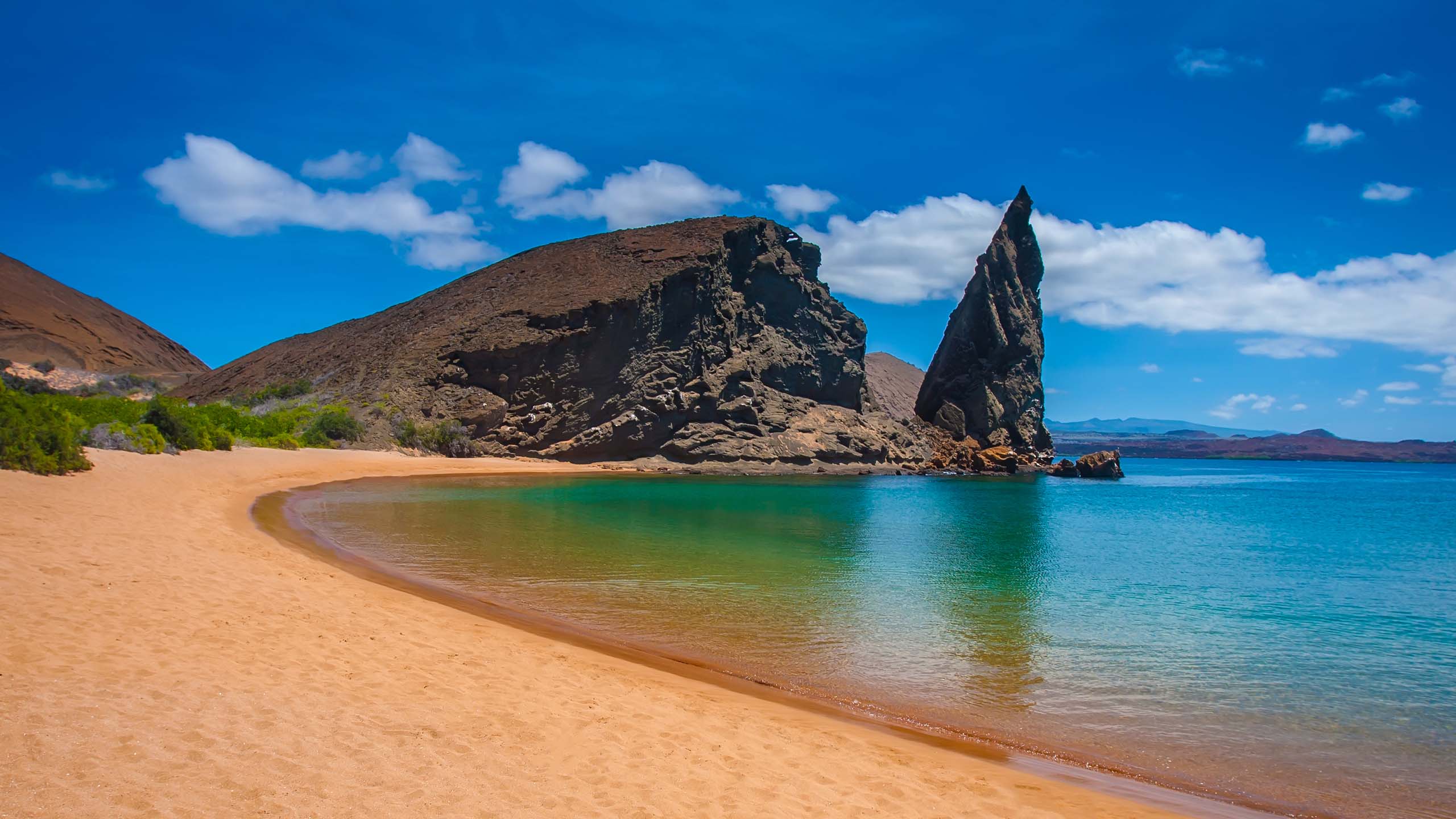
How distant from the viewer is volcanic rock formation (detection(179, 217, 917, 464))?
5634 centimetres

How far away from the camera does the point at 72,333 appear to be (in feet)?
299

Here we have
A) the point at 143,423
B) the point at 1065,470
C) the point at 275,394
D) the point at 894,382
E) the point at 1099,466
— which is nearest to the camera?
the point at 143,423

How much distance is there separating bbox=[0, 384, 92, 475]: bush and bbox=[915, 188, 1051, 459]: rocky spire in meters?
70.4

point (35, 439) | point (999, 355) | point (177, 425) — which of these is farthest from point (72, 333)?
point (999, 355)

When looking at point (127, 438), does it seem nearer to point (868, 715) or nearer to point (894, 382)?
point (868, 715)

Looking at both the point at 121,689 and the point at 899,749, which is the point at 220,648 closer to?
the point at 121,689

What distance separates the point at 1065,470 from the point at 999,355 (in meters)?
13.0

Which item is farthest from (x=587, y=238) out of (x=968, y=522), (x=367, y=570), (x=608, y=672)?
(x=608, y=672)

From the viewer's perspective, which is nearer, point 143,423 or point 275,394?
point 143,423

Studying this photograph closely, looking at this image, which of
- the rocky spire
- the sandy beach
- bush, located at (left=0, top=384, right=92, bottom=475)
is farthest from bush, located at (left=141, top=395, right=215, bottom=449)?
the rocky spire

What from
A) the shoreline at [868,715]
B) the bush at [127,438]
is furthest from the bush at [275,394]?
the shoreline at [868,715]

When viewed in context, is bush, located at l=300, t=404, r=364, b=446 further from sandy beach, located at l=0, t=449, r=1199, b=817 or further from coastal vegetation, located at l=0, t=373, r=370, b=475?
sandy beach, located at l=0, t=449, r=1199, b=817

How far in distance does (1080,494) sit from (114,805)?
172 ft

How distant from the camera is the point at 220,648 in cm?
664
